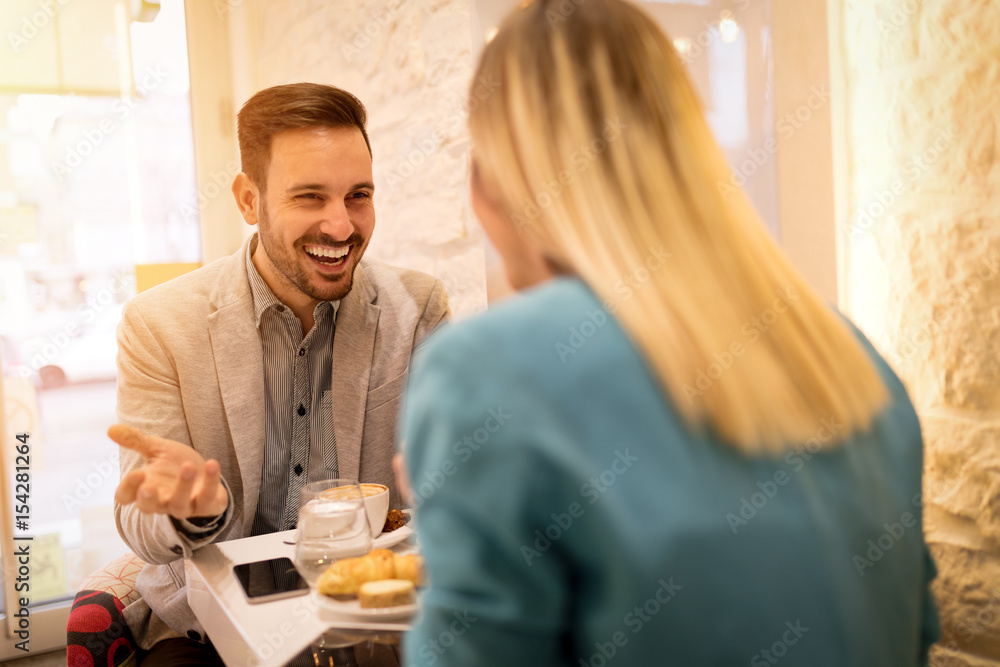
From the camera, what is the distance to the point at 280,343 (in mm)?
1808

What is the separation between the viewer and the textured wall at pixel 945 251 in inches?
43.9

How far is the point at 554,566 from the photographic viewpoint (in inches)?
21.5

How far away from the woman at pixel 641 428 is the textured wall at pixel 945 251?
0.57 meters

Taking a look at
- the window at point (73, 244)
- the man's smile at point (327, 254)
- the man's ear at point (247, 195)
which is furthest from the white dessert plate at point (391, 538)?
the window at point (73, 244)

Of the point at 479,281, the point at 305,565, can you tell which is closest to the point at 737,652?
the point at 305,565

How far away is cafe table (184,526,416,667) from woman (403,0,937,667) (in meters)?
0.38

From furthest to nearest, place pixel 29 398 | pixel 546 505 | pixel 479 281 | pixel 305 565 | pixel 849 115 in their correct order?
pixel 29 398 < pixel 479 281 < pixel 849 115 < pixel 305 565 < pixel 546 505

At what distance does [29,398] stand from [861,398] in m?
3.23

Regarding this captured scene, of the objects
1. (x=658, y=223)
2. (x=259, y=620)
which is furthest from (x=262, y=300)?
(x=658, y=223)

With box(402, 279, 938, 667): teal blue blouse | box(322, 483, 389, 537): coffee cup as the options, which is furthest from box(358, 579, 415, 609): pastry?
box(402, 279, 938, 667): teal blue blouse

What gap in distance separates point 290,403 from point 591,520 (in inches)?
54.0

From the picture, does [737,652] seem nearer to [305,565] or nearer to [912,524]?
[912,524]

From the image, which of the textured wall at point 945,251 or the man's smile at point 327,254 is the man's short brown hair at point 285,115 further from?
the textured wall at point 945,251

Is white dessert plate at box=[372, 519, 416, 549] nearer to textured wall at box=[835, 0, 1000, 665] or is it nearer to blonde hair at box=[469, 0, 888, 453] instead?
blonde hair at box=[469, 0, 888, 453]
